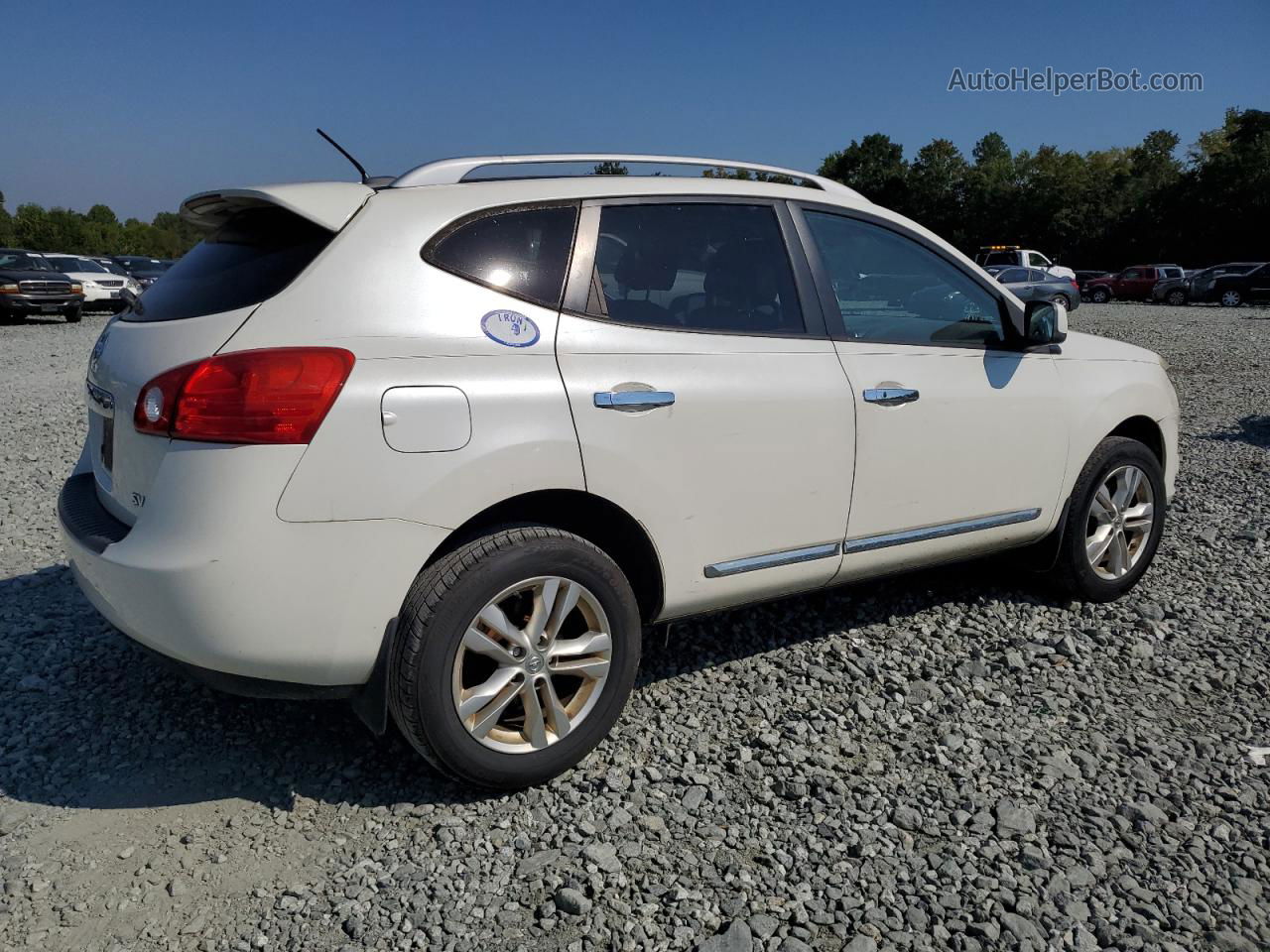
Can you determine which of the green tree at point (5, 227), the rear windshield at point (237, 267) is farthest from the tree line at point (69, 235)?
the rear windshield at point (237, 267)

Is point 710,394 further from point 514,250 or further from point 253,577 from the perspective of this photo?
point 253,577

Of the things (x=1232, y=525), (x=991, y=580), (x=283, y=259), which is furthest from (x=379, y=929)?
(x=1232, y=525)

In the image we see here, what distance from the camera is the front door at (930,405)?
3598 mm

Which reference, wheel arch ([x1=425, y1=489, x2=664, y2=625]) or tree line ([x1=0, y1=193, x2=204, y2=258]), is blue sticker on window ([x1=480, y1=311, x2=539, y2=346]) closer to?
wheel arch ([x1=425, y1=489, x2=664, y2=625])

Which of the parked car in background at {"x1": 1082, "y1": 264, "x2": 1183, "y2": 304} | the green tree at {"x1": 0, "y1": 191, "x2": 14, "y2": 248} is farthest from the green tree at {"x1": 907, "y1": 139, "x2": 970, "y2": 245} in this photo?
the green tree at {"x1": 0, "y1": 191, "x2": 14, "y2": 248}

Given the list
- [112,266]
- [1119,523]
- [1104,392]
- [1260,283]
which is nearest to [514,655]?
[1104,392]

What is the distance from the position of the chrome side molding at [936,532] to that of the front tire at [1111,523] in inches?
12.5

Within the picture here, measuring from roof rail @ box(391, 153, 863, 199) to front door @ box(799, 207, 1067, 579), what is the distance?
0.74ft

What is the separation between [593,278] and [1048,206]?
203 feet

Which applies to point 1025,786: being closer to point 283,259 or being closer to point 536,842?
point 536,842

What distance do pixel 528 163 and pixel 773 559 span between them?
5.05 feet

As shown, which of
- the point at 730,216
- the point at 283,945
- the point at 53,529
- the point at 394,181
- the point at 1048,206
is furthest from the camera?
the point at 1048,206

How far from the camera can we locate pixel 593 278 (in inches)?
122

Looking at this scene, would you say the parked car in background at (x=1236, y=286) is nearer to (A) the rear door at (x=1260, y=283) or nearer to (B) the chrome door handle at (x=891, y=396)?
(A) the rear door at (x=1260, y=283)
